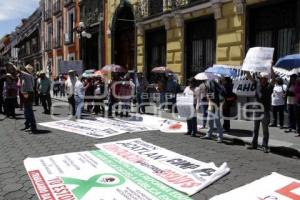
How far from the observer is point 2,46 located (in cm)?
10394

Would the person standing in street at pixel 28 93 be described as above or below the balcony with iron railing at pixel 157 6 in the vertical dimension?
below

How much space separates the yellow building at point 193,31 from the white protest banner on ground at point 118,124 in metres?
4.83

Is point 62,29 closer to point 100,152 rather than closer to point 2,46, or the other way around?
point 100,152

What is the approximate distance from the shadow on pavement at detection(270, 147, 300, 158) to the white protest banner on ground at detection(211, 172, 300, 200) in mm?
2212

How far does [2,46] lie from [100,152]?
10340 centimetres

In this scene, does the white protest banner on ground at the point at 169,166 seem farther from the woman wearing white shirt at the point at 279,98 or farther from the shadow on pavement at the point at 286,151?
the woman wearing white shirt at the point at 279,98

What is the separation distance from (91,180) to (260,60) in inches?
173

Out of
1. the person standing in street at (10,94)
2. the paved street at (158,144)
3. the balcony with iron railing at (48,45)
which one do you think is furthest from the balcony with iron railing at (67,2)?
the paved street at (158,144)

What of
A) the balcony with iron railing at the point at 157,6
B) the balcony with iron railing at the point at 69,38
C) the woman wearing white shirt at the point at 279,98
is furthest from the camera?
the balcony with iron railing at the point at 69,38

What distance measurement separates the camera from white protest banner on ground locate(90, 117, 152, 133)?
461 inches

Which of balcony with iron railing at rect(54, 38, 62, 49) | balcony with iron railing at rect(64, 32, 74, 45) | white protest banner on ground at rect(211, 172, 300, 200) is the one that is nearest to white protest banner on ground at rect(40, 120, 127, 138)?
white protest banner on ground at rect(211, 172, 300, 200)

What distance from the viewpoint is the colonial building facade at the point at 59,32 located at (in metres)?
33.3

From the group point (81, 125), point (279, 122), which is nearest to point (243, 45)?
point (279, 122)

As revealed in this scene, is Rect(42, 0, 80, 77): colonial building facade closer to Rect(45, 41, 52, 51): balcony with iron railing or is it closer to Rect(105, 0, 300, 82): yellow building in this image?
Rect(45, 41, 52, 51): balcony with iron railing
